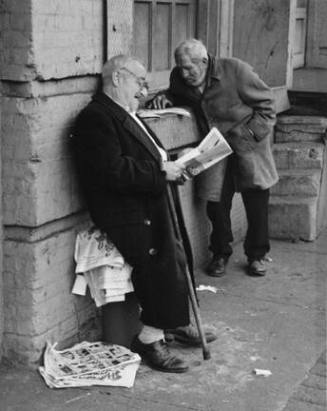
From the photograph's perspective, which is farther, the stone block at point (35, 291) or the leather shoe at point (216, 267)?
the leather shoe at point (216, 267)

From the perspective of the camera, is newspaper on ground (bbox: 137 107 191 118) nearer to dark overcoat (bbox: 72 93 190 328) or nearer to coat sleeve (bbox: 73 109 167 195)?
dark overcoat (bbox: 72 93 190 328)

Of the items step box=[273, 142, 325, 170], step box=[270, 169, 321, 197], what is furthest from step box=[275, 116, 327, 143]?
step box=[270, 169, 321, 197]

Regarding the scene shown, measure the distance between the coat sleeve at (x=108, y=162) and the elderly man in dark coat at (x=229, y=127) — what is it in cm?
142

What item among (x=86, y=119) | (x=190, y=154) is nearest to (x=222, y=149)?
(x=190, y=154)

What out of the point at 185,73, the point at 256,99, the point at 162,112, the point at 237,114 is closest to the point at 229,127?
the point at 237,114

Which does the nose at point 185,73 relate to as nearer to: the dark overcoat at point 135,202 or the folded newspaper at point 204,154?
the folded newspaper at point 204,154

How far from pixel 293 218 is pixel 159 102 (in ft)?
6.91

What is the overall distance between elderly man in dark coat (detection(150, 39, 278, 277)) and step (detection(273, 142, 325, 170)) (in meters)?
1.39

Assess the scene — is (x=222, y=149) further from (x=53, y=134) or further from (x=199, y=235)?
(x=199, y=235)

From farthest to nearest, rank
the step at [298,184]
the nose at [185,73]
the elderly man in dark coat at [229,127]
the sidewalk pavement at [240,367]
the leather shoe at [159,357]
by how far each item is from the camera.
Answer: the step at [298,184] → the elderly man in dark coat at [229,127] → the nose at [185,73] → the leather shoe at [159,357] → the sidewalk pavement at [240,367]

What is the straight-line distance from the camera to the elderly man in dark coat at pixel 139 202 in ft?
15.1

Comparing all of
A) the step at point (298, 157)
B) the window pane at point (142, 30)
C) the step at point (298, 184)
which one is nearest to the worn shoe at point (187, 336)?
the window pane at point (142, 30)

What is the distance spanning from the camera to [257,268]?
21.7 feet

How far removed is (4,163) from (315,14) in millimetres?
6584
